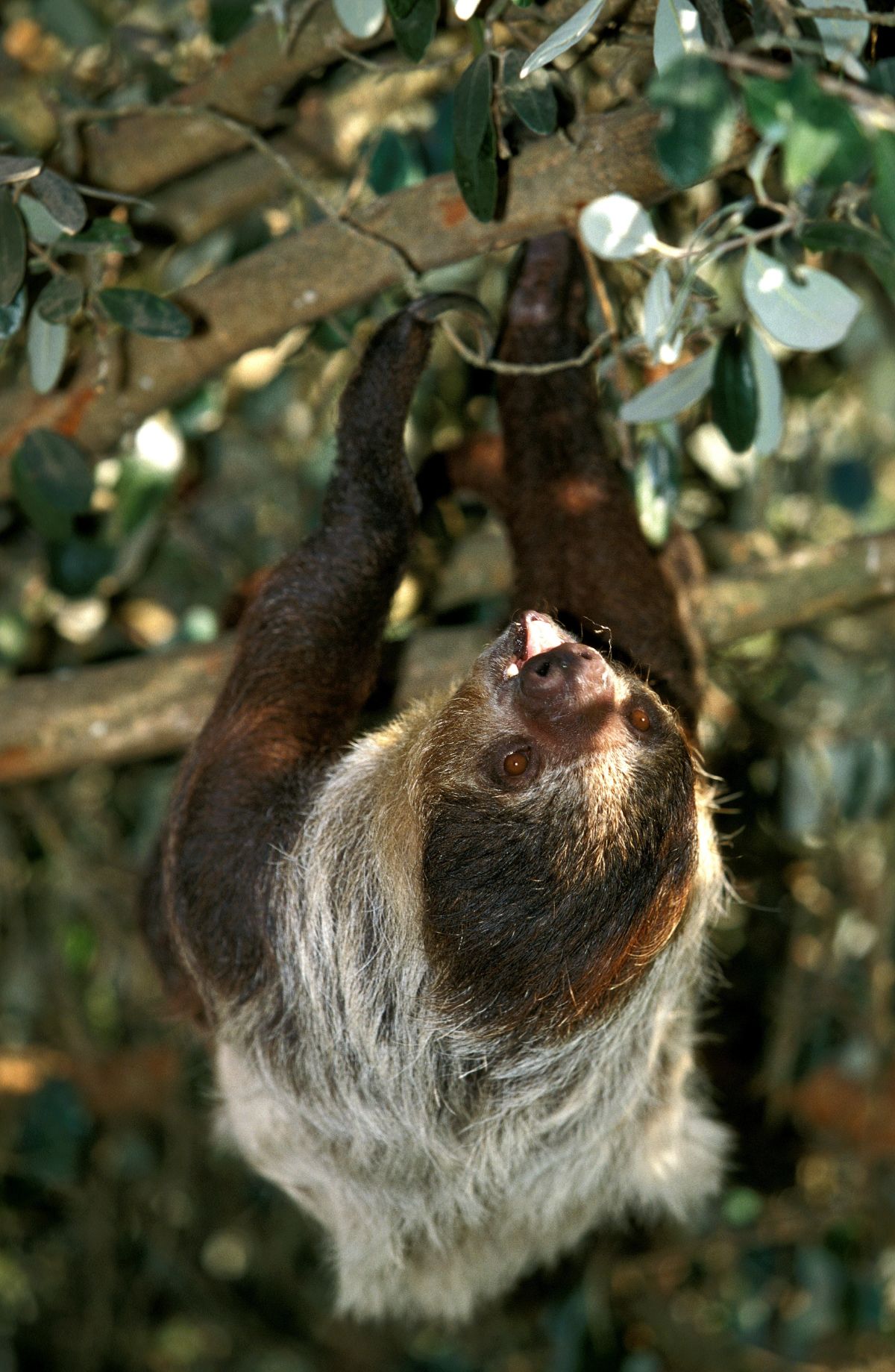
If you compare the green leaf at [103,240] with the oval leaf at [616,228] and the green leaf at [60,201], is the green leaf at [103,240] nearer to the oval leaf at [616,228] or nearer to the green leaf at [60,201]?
the green leaf at [60,201]

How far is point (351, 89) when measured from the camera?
11.0 feet

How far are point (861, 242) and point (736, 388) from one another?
2.09 ft

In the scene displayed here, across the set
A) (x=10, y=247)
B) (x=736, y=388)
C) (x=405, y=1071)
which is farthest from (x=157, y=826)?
(x=736, y=388)

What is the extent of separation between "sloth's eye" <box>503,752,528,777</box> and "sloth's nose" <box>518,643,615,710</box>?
109 millimetres

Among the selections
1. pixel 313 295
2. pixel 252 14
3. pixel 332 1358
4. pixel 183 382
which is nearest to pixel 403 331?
pixel 313 295

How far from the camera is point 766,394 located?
2.40 metres

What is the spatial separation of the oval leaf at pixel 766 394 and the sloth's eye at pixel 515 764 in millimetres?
A: 805

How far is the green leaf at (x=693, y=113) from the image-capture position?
5.24 ft

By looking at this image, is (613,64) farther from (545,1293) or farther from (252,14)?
(545,1293)

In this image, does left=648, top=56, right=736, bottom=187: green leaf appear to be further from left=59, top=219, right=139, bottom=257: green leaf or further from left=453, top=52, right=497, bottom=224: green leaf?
left=59, top=219, right=139, bottom=257: green leaf

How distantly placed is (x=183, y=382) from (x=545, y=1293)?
3.47m

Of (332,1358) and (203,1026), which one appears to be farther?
(332,1358)

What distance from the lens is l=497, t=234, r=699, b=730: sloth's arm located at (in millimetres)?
2971

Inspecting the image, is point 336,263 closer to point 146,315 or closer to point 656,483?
point 146,315
